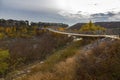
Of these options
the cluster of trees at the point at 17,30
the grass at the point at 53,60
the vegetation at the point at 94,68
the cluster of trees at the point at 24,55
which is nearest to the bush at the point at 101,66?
the vegetation at the point at 94,68

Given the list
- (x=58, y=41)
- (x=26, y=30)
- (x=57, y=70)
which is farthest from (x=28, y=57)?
(x=26, y=30)

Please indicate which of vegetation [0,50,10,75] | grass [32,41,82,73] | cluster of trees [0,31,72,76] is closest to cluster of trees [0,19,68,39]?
cluster of trees [0,31,72,76]

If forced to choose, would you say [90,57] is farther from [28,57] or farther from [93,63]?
[28,57]

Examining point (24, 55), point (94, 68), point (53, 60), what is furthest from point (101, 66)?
point (24, 55)

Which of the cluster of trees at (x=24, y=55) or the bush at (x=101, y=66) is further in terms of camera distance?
the cluster of trees at (x=24, y=55)

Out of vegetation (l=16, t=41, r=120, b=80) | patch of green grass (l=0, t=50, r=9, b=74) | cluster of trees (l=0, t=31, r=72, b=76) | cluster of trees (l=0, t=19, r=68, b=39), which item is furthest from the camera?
cluster of trees (l=0, t=19, r=68, b=39)

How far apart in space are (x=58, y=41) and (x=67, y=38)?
9.22m

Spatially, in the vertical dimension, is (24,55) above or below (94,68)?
below

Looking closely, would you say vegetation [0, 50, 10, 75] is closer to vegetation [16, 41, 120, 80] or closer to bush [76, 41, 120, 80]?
vegetation [16, 41, 120, 80]

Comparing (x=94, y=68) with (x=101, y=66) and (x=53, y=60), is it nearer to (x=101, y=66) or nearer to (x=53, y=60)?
(x=101, y=66)

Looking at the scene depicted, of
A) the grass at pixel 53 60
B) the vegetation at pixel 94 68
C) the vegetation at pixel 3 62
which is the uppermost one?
the vegetation at pixel 94 68

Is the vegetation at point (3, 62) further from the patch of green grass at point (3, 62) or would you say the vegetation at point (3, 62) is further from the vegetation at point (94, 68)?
the vegetation at point (94, 68)

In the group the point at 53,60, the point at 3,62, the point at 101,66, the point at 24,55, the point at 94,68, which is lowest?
the point at 24,55

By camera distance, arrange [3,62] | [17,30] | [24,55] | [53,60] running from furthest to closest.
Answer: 1. [17,30]
2. [24,55]
3. [3,62]
4. [53,60]
